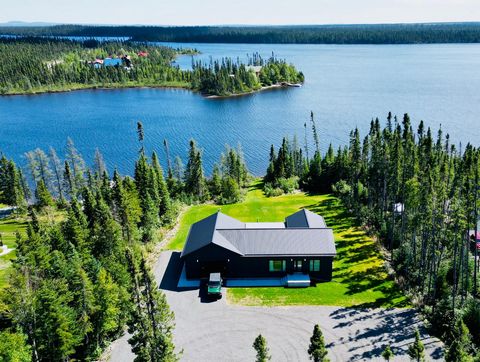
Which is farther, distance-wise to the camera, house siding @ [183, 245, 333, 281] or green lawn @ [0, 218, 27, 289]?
green lawn @ [0, 218, 27, 289]

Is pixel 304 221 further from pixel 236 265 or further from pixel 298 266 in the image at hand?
pixel 236 265

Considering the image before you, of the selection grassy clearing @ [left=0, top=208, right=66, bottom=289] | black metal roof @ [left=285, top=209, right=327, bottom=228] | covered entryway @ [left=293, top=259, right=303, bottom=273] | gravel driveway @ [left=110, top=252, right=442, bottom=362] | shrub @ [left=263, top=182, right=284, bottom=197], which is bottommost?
grassy clearing @ [left=0, top=208, right=66, bottom=289]

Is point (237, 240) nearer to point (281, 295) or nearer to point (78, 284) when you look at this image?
point (281, 295)

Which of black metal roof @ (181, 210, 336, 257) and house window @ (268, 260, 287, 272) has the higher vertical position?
black metal roof @ (181, 210, 336, 257)

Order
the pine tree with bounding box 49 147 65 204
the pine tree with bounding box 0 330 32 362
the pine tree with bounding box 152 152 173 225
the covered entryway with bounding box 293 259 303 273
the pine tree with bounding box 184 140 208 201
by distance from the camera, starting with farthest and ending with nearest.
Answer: the pine tree with bounding box 49 147 65 204 → the pine tree with bounding box 184 140 208 201 → the pine tree with bounding box 152 152 173 225 → the covered entryway with bounding box 293 259 303 273 → the pine tree with bounding box 0 330 32 362

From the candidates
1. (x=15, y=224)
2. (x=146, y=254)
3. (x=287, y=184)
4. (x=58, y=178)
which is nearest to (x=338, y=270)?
(x=146, y=254)

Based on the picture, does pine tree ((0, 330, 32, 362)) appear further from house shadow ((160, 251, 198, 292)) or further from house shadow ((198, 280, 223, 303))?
house shadow ((198, 280, 223, 303))

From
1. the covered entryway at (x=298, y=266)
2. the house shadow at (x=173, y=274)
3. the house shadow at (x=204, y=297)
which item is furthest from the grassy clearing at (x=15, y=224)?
the covered entryway at (x=298, y=266)

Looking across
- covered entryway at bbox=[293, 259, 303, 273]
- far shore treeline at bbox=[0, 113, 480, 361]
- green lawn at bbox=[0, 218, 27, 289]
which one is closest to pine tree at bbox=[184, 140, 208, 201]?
far shore treeline at bbox=[0, 113, 480, 361]

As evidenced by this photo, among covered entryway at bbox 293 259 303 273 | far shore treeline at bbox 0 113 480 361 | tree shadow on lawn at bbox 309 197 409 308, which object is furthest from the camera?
covered entryway at bbox 293 259 303 273
